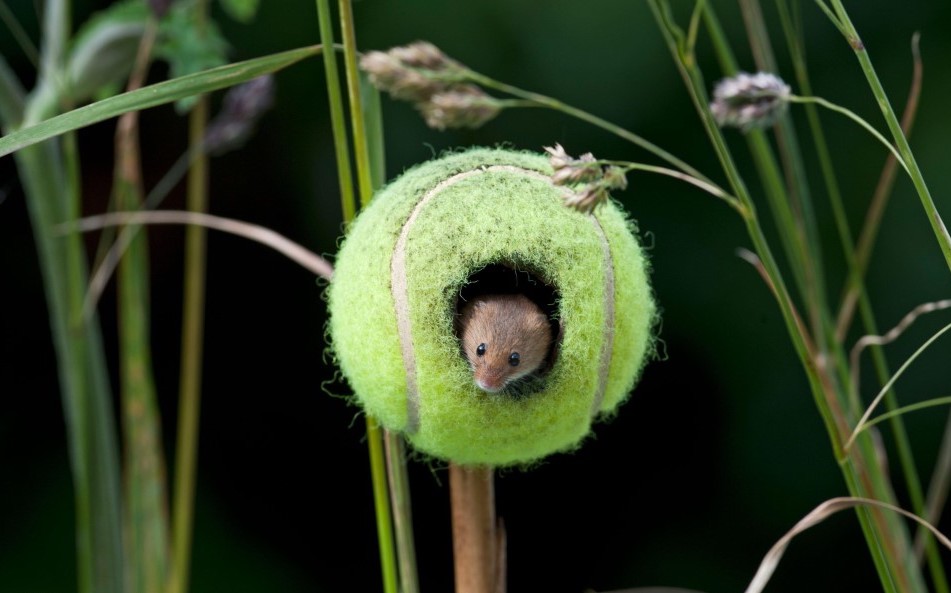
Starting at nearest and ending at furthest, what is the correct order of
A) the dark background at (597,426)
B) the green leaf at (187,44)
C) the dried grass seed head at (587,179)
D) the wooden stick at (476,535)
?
1. the dried grass seed head at (587,179)
2. the wooden stick at (476,535)
3. the green leaf at (187,44)
4. the dark background at (597,426)

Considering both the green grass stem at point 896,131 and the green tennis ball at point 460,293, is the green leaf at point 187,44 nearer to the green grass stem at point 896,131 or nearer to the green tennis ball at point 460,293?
the green tennis ball at point 460,293

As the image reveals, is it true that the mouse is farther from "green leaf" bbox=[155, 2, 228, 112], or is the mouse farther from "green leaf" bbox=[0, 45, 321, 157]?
"green leaf" bbox=[155, 2, 228, 112]

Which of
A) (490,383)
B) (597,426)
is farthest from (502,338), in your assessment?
(597,426)

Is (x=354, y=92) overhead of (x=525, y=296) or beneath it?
overhead

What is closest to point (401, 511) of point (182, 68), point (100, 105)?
point (100, 105)

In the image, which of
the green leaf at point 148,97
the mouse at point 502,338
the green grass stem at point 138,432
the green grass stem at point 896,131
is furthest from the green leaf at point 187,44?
the green grass stem at point 896,131

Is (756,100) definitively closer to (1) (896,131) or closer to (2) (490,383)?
(1) (896,131)
